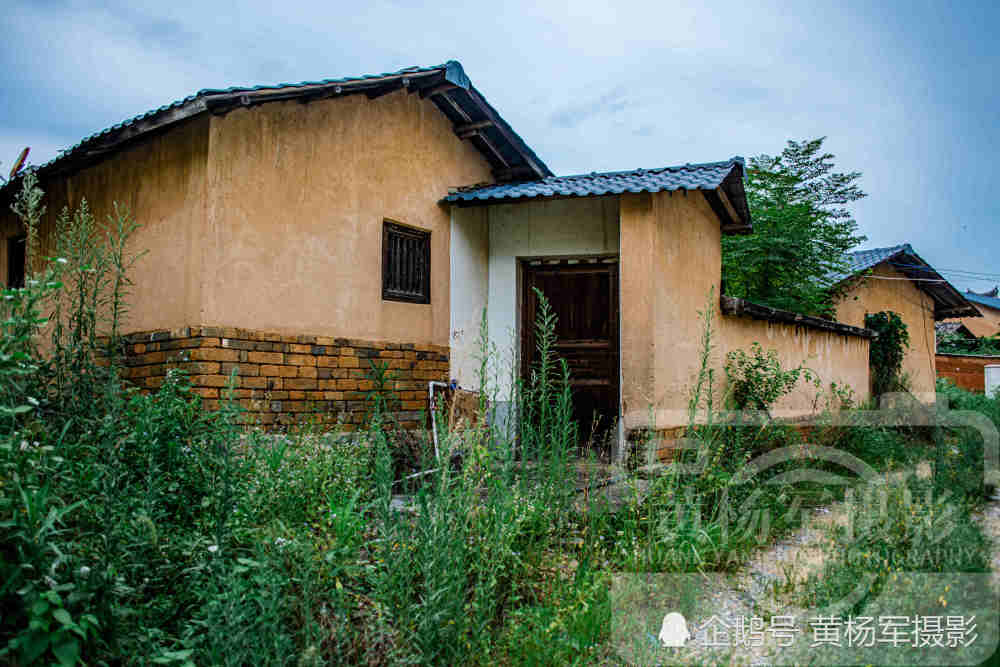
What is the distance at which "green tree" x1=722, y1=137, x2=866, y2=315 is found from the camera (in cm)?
1302

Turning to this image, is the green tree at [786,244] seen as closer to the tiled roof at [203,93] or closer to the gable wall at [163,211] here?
the tiled roof at [203,93]

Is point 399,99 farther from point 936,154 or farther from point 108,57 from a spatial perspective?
point 936,154

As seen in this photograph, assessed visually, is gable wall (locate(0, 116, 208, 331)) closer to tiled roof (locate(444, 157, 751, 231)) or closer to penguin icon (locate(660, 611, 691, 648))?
tiled roof (locate(444, 157, 751, 231))

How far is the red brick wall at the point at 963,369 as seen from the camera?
68.7 feet

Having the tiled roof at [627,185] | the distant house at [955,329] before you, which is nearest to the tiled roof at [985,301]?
the distant house at [955,329]

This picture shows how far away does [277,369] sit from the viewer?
6.25 metres

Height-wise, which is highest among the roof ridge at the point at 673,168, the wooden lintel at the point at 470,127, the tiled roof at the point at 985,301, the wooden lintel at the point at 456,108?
the tiled roof at the point at 985,301

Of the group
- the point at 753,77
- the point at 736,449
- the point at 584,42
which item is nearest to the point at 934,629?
the point at 736,449

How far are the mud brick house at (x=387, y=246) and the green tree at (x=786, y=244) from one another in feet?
12.1

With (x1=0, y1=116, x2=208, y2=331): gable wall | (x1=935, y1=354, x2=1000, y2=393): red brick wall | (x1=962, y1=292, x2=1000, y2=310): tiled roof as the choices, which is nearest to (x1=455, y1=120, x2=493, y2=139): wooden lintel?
(x1=0, y1=116, x2=208, y2=331): gable wall

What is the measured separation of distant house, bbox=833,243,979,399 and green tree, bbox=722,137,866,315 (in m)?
1.24

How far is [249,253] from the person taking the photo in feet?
20.3

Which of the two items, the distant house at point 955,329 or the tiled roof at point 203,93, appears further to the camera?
the distant house at point 955,329

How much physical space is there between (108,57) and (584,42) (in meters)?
7.07
